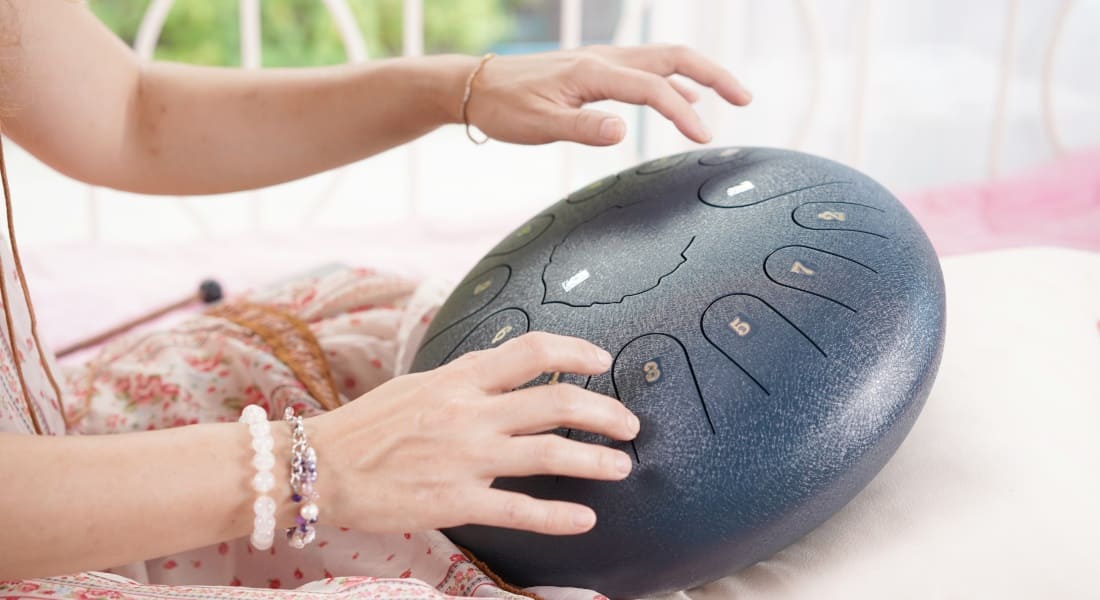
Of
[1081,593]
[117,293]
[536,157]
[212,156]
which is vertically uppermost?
[212,156]

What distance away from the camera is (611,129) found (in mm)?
726

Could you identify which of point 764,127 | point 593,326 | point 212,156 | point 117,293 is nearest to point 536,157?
point 764,127

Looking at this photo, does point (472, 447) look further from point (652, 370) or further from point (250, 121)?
point (250, 121)

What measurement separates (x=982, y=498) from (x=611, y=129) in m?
0.33

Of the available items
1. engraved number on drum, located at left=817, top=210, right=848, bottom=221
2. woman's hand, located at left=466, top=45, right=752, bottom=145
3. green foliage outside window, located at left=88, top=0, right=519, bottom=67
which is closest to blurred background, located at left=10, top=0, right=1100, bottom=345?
woman's hand, located at left=466, top=45, right=752, bottom=145

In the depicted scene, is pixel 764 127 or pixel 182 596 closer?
pixel 182 596

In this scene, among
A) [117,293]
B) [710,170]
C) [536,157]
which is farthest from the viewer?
[536,157]

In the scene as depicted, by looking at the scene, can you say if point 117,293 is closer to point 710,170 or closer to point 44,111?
point 44,111

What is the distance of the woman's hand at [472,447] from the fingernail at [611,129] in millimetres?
227

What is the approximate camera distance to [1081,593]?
597 mm

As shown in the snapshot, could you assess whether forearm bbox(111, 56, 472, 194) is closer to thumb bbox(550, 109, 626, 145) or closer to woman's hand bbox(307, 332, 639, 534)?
thumb bbox(550, 109, 626, 145)

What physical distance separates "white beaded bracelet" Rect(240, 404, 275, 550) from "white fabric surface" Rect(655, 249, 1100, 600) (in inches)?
9.7

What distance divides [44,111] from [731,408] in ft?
1.93

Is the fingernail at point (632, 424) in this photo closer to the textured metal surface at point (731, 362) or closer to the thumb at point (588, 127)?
the textured metal surface at point (731, 362)
